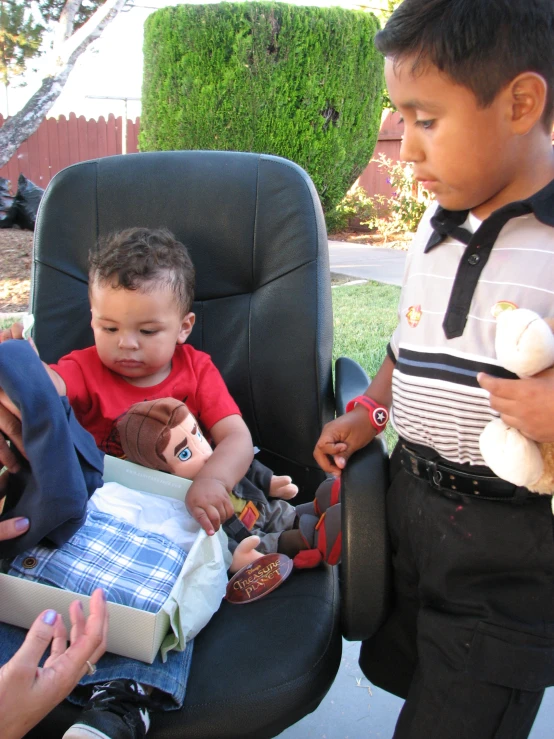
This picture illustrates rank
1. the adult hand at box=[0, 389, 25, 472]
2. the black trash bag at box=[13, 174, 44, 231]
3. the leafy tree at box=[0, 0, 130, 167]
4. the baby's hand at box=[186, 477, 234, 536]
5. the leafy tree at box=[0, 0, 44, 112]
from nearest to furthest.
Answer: the adult hand at box=[0, 389, 25, 472] → the baby's hand at box=[186, 477, 234, 536] → the black trash bag at box=[13, 174, 44, 231] → the leafy tree at box=[0, 0, 130, 167] → the leafy tree at box=[0, 0, 44, 112]

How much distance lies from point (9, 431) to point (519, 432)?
82cm

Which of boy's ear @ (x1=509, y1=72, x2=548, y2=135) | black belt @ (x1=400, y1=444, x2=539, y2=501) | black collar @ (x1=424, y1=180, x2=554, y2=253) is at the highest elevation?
boy's ear @ (x1=509, y1=72, x2=548, y2=135)

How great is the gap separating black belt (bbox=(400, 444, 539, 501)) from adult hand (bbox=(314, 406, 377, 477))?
123mm

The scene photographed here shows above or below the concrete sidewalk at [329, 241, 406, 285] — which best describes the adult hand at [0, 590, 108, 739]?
above

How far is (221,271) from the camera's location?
1712 millimetres

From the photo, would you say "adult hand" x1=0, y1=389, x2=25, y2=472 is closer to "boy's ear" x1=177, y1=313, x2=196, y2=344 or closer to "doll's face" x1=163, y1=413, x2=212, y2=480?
"doll's face" x1=163, y1=413, x2=212, y2=480

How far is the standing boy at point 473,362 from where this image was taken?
1004 mm

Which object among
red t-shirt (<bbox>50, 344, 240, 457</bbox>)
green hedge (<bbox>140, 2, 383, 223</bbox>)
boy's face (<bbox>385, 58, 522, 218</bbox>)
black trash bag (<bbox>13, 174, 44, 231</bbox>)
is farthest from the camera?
black trash bag (<bbox>13, 174, 44, 231</bbox>)

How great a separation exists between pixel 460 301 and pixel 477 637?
55 cm

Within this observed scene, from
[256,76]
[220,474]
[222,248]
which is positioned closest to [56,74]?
[256,76]

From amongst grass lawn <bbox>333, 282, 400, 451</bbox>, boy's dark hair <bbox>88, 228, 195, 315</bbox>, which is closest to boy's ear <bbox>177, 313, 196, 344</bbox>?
boy's dark hair <bbox>88, 228, 195, 315</bbox>

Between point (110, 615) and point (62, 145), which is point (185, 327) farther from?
point (62, 145)

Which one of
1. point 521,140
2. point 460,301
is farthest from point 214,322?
point 521,140

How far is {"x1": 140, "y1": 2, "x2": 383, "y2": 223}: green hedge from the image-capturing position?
6.32 m
